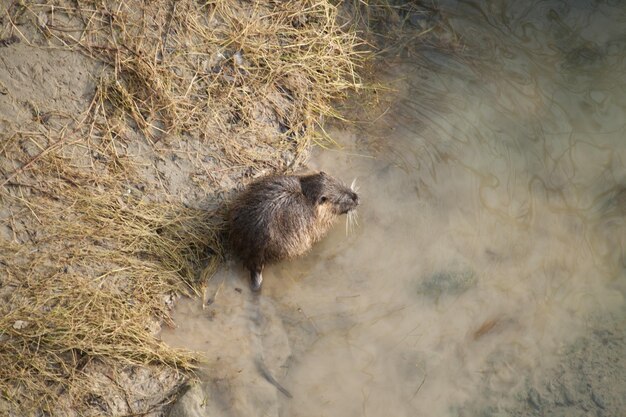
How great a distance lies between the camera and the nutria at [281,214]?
431 centimetres

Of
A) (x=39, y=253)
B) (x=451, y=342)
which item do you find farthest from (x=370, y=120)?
(x=39, y=253)

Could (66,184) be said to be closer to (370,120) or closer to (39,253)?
(39,253)

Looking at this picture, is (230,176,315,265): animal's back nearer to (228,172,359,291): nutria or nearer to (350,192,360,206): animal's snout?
(228,172,359,291): nutria

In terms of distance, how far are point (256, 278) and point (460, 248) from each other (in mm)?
1483

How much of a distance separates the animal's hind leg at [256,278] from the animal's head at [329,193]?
609 millimetres

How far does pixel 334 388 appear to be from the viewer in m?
4.15

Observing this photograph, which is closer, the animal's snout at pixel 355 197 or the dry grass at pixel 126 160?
the dry grass at pixel 126 160

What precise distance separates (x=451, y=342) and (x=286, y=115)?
210 cm

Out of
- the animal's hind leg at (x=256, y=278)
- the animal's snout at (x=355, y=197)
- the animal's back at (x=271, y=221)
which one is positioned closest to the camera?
the animal's back at (x=271, y=221)

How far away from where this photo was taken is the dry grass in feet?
13.3

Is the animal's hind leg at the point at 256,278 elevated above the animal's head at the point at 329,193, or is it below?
below

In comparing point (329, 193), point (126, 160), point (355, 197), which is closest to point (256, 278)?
point (329, 193)

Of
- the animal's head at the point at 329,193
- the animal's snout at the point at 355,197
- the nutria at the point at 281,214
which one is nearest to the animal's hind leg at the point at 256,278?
the nutria at the point at 281,214

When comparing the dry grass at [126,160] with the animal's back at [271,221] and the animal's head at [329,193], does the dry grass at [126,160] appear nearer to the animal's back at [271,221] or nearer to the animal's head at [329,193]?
the animal's back at [271,221]
